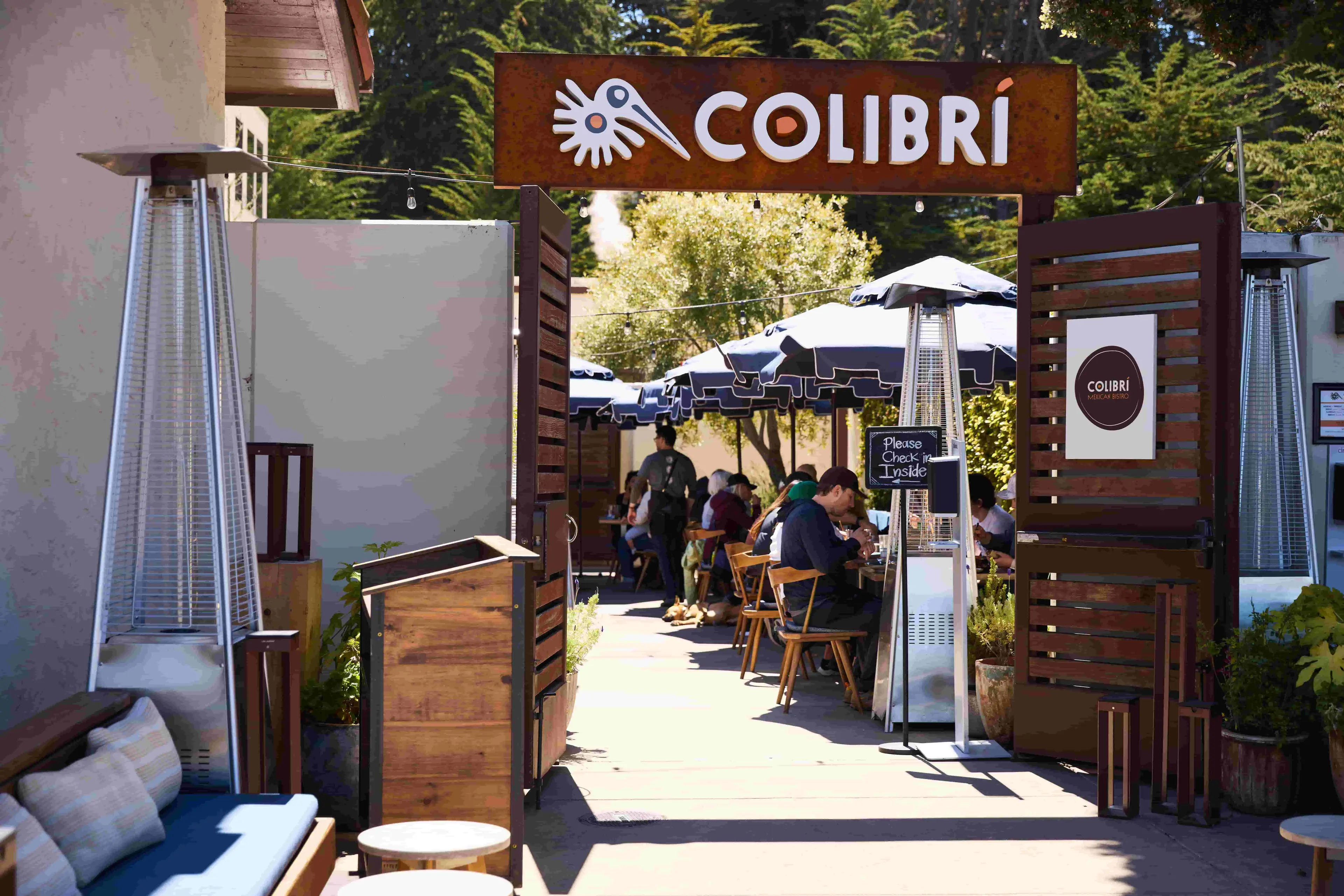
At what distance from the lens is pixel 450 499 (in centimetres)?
664

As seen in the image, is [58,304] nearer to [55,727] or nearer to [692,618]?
[55,727]

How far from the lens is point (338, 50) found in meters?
7.21

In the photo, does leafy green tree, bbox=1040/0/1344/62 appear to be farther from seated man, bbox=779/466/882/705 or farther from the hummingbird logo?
the hummingbird logo

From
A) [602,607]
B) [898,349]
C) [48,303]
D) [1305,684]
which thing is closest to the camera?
[48,303]

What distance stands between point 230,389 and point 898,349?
5.55 meters

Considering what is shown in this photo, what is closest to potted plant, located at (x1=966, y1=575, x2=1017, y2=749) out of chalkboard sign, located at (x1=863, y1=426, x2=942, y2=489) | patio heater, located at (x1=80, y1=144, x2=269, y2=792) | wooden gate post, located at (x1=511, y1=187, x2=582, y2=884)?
chalkboard sign, located at (x1=863, y1=426, x2=942, y2=489)

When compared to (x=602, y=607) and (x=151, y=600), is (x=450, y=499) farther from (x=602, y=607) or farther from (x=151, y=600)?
(x=602, y=607)

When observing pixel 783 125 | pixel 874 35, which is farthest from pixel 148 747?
pixel 874 35

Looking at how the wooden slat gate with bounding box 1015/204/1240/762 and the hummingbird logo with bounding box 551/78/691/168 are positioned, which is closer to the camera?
the wooden slat gate with bounding box 1015/204/1240/762

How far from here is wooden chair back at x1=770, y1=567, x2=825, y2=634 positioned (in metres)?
7.88

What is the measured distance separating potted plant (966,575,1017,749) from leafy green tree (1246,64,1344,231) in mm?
8936

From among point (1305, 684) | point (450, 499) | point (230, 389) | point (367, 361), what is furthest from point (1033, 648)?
point (230, 389)

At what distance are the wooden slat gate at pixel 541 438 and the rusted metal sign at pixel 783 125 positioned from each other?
0.38 meters

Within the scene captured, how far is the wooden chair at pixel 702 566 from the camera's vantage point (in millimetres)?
12250
